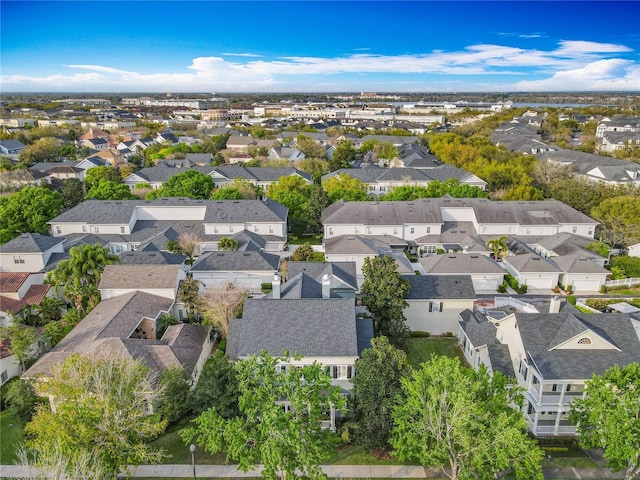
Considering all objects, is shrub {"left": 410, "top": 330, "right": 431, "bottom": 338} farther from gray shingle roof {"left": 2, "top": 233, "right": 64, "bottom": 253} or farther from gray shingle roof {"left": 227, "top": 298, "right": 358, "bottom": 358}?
gray shingle roof {"left": 2, "top": 233, "right": 64, "bottom": 253}

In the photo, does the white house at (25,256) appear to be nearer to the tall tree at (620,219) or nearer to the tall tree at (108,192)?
the tall tree at (108,192)

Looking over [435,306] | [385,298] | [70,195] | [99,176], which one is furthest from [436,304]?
[99,176]

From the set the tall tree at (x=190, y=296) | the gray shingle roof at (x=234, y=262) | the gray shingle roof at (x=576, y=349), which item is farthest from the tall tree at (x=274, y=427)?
the gray shingle roof at (x=234, y=262)

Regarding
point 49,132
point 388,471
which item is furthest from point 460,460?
point 49,132

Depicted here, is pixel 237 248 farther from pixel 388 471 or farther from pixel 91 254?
pixel 388 471

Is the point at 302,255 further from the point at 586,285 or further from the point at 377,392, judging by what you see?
the point at 586,285

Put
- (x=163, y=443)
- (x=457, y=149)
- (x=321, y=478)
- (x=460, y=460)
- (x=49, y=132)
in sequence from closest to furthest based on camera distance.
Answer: (x=321, y=478), (x=460, y=460), (x=163, y=443), (x=457, y=149), (x=49, y=132)
